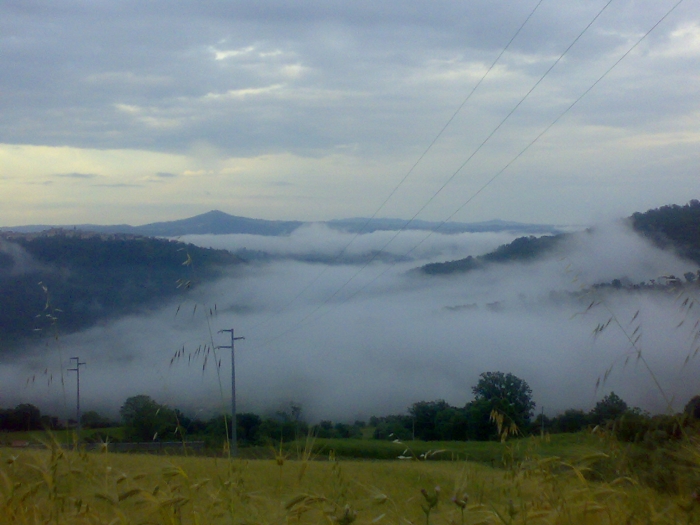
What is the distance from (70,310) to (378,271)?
3104 cm

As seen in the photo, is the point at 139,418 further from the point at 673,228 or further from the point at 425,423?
the point at 673,228

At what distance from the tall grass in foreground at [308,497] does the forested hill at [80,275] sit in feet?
36.8

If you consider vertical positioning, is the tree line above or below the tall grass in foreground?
below

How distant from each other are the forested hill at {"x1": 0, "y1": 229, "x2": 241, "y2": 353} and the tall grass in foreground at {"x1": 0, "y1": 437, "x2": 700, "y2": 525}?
442 inches

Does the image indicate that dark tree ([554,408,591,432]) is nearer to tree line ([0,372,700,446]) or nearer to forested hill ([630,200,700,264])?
tree line ([0,372,700,446])

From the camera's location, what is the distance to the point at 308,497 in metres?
3.04

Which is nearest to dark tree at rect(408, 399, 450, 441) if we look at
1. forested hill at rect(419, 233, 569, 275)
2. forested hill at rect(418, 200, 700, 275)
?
forested hill at rect(418, 200, 700, 275)

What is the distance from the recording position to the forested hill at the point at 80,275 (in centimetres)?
1636

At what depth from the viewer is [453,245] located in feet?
157

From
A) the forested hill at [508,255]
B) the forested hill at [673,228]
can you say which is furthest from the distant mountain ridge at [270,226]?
the forested hill at [673,228]

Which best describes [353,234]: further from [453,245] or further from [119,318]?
[119,318]

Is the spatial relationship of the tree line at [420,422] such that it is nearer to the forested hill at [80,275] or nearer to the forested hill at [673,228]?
the forested hill at [80,275]

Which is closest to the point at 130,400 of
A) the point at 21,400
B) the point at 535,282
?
the point at 21,400

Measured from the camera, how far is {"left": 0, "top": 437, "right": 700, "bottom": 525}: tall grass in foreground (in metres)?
3.10
